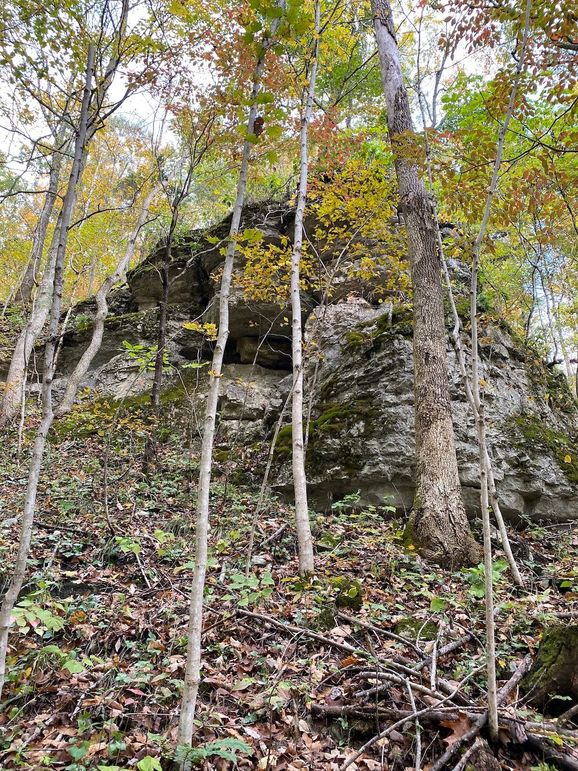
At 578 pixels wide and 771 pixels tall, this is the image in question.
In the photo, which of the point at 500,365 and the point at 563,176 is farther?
the point at 500,365

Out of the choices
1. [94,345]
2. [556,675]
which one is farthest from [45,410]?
[94,345]

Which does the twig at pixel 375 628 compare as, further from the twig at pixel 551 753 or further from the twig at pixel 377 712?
the twig at pixel 551 753

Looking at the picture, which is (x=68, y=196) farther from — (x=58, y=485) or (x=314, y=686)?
(x=58, y=485)

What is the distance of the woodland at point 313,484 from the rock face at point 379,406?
0.17ft

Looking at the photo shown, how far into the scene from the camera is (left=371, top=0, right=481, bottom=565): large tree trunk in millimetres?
4855

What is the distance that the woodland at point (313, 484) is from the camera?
2.54 m

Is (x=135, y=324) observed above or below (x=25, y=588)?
above

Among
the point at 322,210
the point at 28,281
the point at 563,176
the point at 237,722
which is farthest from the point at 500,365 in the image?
the point at 28,281

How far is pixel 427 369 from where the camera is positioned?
5605mm

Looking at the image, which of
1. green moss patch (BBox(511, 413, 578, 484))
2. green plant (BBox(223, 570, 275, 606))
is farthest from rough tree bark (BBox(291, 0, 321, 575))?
green moss patch (BBox(511, 413, 578, 484))

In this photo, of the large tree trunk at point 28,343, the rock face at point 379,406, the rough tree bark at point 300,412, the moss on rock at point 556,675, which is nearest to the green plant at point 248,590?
the rough tree bark at point 300,412

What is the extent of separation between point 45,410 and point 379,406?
5.32m

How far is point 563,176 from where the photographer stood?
5012 mm

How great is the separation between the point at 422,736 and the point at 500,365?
6754mm
